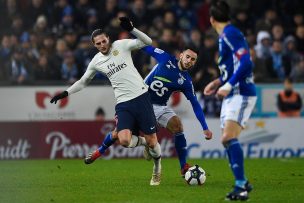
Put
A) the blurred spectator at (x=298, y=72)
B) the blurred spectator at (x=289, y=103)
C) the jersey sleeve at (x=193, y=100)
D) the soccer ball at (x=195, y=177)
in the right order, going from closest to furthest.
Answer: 1. the soccer ball at (x=195, y=177)
2. the jersey sleeve at (x=193, y=100)
3. the blurred spectator at (x=289, y=103)
4. the blurred spectator at (x=298, y=72)

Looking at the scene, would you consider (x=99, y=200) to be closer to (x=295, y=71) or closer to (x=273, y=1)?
(x=295, y=71)

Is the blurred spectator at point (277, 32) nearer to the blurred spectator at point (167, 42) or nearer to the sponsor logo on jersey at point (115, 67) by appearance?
the blurred spectator at point (167, 42)

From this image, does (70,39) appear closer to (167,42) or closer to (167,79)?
(167,42)

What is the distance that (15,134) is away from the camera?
65.5 feet

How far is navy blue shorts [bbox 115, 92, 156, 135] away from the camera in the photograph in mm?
12461

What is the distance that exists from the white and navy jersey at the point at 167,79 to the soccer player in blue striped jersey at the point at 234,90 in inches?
110

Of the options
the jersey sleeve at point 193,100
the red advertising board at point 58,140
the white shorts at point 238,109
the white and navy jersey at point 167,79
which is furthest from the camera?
the red advertising board at point 58,140

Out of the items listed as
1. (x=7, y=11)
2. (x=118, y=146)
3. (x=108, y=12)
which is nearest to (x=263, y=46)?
(x=108, y=12)

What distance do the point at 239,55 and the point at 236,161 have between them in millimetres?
1284

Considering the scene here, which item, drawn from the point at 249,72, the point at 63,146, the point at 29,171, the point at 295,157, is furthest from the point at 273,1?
the point at 249,72

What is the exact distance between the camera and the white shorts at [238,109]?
33.6ft

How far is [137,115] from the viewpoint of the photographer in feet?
41.1

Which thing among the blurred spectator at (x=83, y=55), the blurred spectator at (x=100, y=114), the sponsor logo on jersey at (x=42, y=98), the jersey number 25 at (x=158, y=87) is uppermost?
the blurred spectator at (x=83, y=55)

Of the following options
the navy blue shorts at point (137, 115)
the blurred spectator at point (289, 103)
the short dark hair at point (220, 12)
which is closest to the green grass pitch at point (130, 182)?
the navy blue shorts at point (137, 115)
